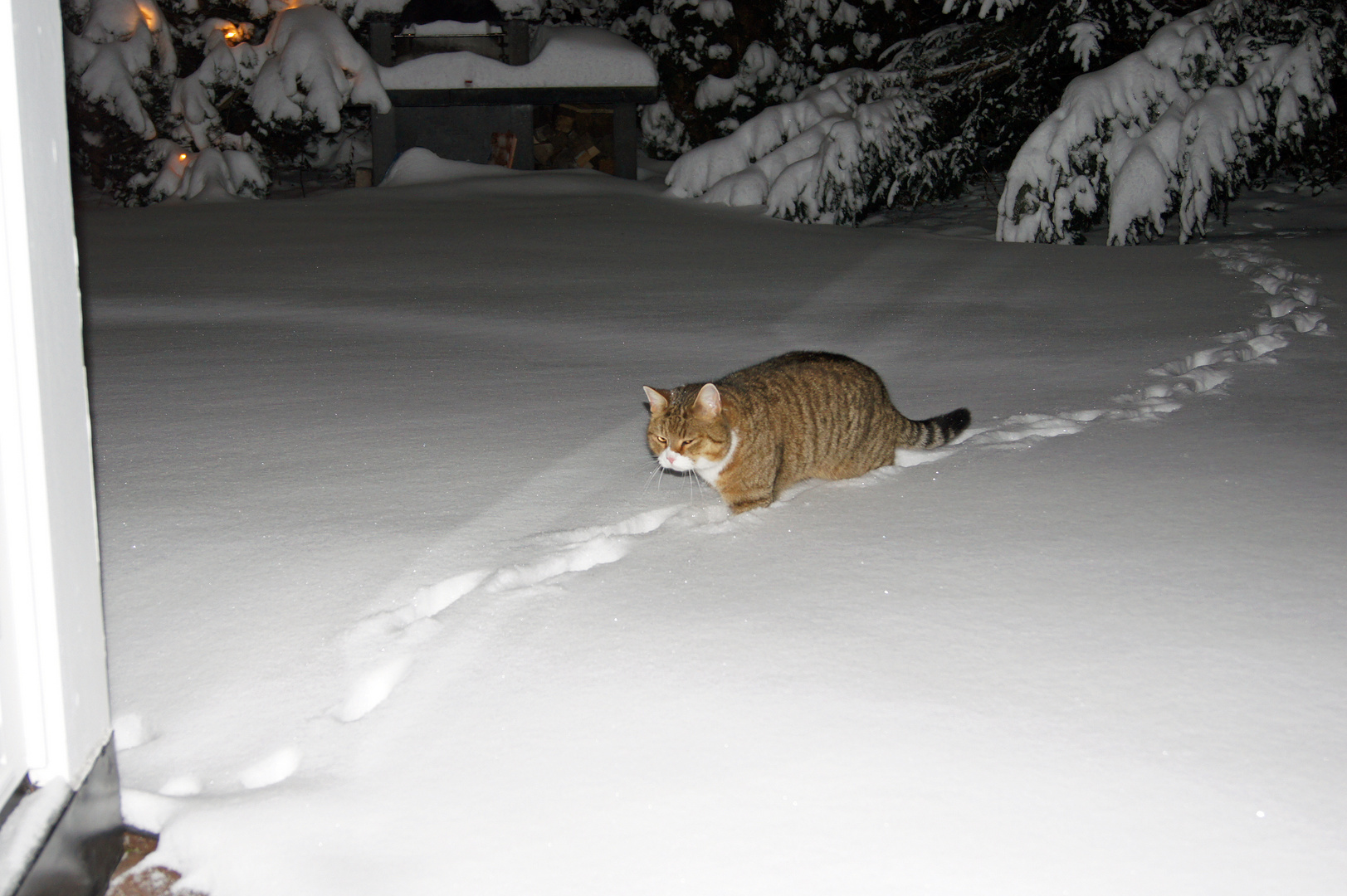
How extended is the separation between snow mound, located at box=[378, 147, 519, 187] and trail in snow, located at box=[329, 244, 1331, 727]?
8.78 meters

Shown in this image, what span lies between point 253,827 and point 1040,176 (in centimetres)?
780

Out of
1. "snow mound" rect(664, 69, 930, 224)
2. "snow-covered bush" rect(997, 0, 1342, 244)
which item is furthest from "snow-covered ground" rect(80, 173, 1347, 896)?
"snow mound" rect(664, 69, 930, 224)

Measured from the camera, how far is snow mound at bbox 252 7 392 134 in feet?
37.0

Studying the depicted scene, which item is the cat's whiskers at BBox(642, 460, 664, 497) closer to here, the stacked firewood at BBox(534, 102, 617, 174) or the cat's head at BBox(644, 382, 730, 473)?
the cat's head at BBox(644, 382, 730, 473)

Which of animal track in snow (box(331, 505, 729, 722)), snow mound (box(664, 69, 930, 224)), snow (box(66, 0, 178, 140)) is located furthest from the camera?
snow (box(66, 0, 178, 140))

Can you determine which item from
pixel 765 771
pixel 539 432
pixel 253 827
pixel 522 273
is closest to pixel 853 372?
pixel 539 432

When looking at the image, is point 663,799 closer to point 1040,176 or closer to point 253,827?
point 253,827

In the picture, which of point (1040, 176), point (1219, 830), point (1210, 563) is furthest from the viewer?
point (1040, 176)

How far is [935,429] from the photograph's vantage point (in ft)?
11.7

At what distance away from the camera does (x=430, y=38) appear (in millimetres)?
13555

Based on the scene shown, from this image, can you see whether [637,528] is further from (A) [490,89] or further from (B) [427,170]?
(A) [490,89]

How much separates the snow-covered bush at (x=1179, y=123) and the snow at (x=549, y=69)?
19.5ft

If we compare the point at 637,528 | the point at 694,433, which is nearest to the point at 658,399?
the point at 694,433

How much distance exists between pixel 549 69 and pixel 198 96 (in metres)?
3.94
